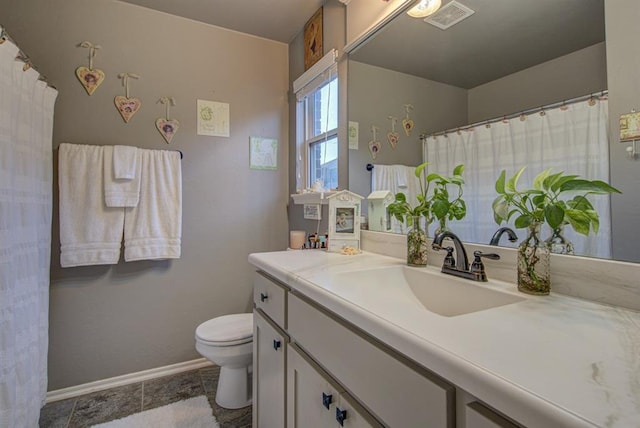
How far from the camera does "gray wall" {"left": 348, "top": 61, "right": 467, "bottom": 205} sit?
3.98 ft

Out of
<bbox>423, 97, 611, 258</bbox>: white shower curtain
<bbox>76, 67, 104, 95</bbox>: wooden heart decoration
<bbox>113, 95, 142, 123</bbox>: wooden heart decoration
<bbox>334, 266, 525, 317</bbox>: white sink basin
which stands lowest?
<bbox>334, 266, 525, 317</bbox>: white sink basin

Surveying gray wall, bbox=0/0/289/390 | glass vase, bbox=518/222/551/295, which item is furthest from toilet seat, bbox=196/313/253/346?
glass vase, bbox=518/222/551/295

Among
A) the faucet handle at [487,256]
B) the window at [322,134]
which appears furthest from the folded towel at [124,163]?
the faucet handle at [487,256]

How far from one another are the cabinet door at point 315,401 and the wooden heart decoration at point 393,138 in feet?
3.28

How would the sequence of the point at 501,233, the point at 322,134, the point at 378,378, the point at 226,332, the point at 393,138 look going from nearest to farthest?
the point at 378,378, the point at 501,233, the point at 393,138, the point at 226,332, the point at 322,134

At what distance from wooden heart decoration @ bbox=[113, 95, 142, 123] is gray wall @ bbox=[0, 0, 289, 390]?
0.04m

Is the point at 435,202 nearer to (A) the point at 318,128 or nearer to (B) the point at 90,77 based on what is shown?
(A) the point at 318,128

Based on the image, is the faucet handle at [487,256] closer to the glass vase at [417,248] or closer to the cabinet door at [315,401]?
the glass vase at [417,248]

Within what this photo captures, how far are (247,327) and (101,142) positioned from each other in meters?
1.48

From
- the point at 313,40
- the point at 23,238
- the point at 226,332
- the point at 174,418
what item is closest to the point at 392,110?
the point at 313,40

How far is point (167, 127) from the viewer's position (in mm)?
2047

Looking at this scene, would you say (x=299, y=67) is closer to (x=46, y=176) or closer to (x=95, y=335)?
(x=46, y=176)

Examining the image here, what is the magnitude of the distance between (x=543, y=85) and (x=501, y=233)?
46 cm

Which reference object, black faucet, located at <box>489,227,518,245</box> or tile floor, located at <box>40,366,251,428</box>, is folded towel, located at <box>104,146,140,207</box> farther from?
black faucet, located at <box>489,227,518,245</box>
